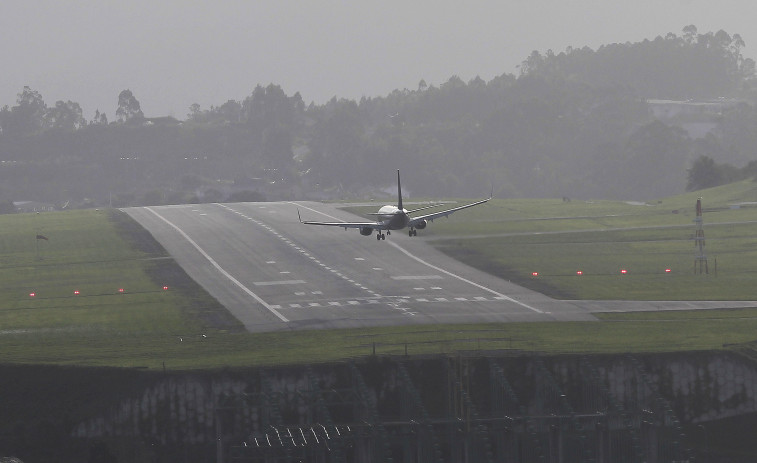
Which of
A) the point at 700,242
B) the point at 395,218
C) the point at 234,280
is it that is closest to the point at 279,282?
the point at 234,280

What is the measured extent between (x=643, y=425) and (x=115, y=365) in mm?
40652

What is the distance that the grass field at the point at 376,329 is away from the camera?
11062 centimetres

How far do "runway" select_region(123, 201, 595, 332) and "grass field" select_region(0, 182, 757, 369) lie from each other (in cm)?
347

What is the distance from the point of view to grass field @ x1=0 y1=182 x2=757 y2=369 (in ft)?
363

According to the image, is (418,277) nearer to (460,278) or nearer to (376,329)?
(460,278)

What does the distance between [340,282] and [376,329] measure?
31541mm

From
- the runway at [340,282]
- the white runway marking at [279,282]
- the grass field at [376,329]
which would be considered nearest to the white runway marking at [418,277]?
the runway at [340,282]

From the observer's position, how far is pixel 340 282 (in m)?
152

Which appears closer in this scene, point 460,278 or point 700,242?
point 700,242

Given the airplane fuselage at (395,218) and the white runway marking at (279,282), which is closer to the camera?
the airplane fuselage at (395,218)

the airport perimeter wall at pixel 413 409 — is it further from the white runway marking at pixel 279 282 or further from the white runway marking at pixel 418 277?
the white runway marking at pixel 418 277

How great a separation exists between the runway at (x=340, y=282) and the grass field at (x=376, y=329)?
11.4 feet

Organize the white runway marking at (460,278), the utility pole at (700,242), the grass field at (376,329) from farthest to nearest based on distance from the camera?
the utility pole at (700,242), the white runway marking at (460,278), the grass field at (376,329)

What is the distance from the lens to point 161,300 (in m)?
142
